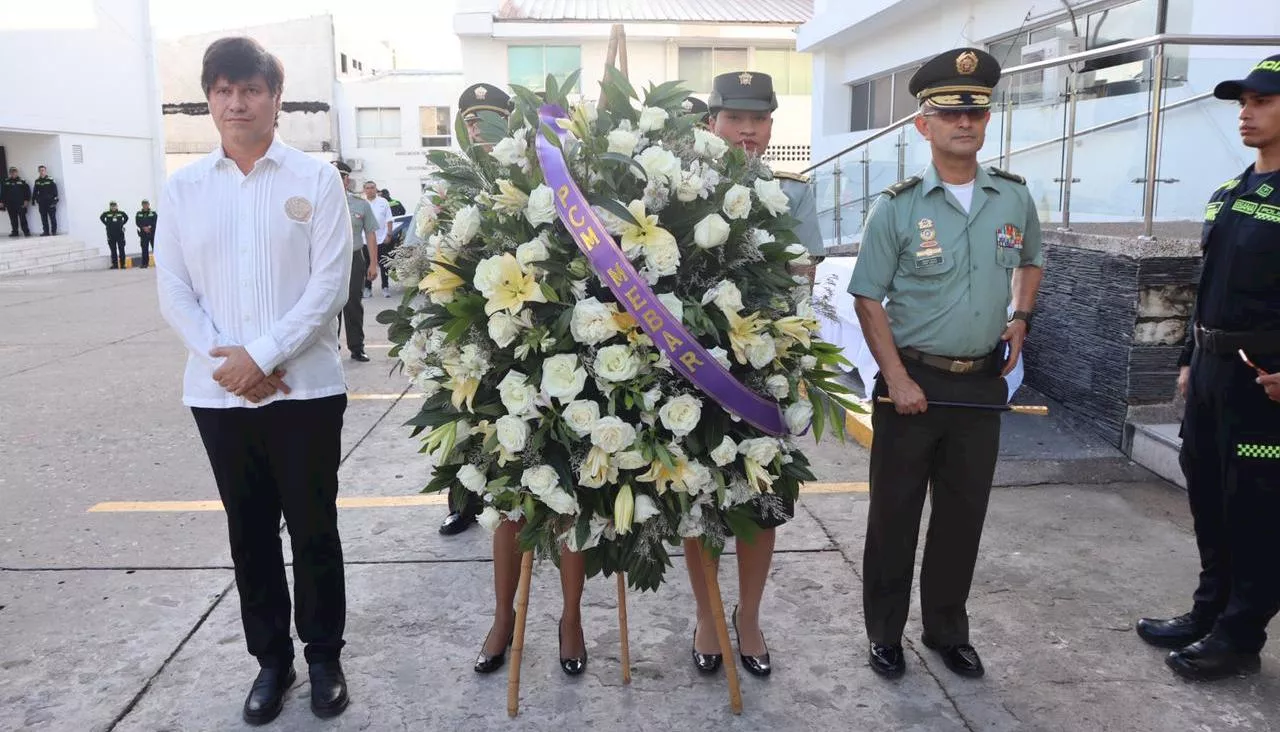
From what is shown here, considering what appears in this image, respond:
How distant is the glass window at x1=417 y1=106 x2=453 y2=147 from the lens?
36.0m

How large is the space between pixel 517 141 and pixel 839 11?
1592 cm

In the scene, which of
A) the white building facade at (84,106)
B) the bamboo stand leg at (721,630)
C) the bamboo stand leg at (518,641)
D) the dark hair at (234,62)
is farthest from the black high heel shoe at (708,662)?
the white building facade at (84,106)

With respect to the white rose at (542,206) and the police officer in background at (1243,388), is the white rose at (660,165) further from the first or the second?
the police officer in background at (1243,388)

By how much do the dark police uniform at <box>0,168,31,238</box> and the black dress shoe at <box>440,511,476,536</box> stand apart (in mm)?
25398

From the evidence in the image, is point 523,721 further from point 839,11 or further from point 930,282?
point 839,11

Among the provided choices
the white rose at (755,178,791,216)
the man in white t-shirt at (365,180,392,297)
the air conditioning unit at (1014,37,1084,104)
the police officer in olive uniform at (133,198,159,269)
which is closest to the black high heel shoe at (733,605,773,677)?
the white rose at (755,178,791,216)

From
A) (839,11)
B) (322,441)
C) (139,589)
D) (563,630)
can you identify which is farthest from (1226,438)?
(839,11)

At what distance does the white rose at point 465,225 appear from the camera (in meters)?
2.53

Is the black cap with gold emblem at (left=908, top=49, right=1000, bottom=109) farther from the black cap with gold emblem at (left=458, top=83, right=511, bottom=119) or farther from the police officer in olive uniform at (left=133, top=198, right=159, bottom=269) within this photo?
the police officer in olive uniform at (left=133, top=198, right=159, bottom=269)

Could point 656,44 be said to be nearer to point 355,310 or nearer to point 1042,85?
point 355,310

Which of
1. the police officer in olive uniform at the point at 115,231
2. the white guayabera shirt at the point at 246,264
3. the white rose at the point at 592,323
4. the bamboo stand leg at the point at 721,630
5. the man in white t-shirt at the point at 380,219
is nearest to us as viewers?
the white rose at the point at 592,323

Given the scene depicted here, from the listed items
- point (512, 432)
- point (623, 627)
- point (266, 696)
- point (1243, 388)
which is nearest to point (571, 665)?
point (623, 627)

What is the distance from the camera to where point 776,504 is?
2.75 meters

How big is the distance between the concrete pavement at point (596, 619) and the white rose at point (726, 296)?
1.27 metres
